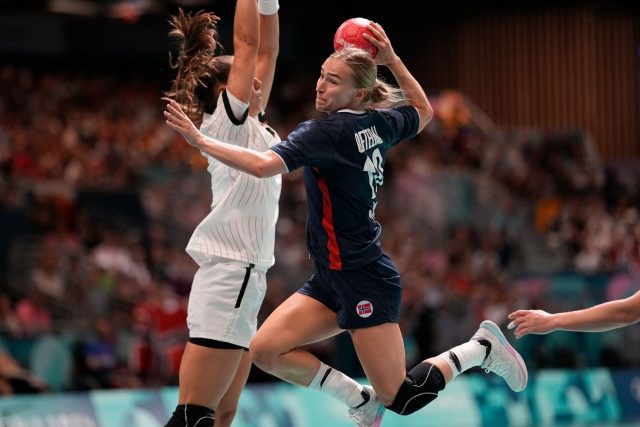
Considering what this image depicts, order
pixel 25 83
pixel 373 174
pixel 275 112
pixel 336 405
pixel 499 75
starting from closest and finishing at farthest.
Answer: pixel 373 174 → pixel 336 405 → pixel 25 83 → pixel 275 112 → pixel 499 75

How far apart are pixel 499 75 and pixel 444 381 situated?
2190 cm

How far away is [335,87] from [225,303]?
133 cm

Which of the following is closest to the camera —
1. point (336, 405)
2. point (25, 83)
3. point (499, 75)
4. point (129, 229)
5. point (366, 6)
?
point (336, 405)

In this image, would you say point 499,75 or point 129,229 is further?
point 499,75

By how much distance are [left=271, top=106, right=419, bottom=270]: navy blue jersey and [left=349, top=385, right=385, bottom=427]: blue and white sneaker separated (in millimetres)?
808

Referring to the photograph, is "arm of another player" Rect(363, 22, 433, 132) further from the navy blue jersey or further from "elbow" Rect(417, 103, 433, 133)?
the navy blue jersey

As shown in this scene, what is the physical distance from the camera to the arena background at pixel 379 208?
40.6 ft

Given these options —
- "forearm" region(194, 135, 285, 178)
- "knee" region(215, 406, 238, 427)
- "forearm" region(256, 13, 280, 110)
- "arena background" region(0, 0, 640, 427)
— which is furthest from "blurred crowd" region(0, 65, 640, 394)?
"forearm" region(194, 135, 285, 178)

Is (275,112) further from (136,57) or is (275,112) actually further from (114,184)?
(114,184)

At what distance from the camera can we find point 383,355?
5.88 m

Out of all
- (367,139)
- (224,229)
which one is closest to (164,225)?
(224,229)

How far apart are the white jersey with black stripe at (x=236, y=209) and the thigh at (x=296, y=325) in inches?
11.9

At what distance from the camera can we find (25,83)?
20594 millimetres

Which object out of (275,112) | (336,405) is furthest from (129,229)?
(275,112)
